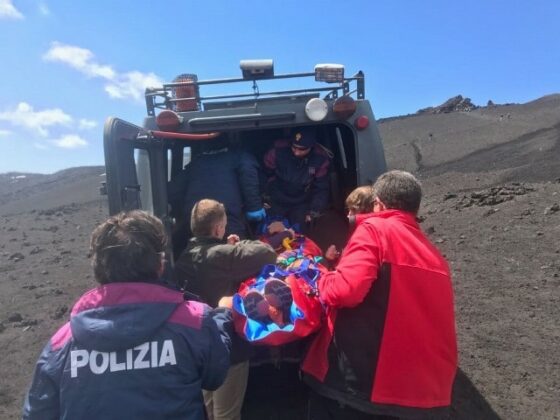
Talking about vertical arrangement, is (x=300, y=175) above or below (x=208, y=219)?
above

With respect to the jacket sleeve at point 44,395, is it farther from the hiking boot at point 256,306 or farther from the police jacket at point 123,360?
the hiking boot at point 256,306

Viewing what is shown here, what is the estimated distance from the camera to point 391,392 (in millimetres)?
2510

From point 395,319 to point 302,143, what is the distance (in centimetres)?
237

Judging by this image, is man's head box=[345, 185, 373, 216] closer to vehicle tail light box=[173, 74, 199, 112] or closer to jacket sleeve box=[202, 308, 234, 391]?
jacket sleeve box=[202, 308, 234, 391]

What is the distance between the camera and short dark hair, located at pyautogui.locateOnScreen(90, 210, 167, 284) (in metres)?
1.97

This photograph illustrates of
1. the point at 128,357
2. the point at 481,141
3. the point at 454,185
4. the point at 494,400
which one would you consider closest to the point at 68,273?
the point at 494,400

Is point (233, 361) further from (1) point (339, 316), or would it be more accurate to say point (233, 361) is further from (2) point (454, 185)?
(2) point (454, 185)

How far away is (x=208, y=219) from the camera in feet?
10.4

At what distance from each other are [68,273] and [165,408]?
28.5 feet

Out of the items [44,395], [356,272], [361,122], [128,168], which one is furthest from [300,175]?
[44,395]

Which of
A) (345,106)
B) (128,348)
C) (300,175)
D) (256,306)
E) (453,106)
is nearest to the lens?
(128,348)

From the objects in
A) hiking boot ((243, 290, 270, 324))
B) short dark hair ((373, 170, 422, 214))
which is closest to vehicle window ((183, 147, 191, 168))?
hiking boot ((243, 290, 270, 324))

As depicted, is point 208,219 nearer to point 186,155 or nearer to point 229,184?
point 229,184

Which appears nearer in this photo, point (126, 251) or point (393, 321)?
point (126, 251)
